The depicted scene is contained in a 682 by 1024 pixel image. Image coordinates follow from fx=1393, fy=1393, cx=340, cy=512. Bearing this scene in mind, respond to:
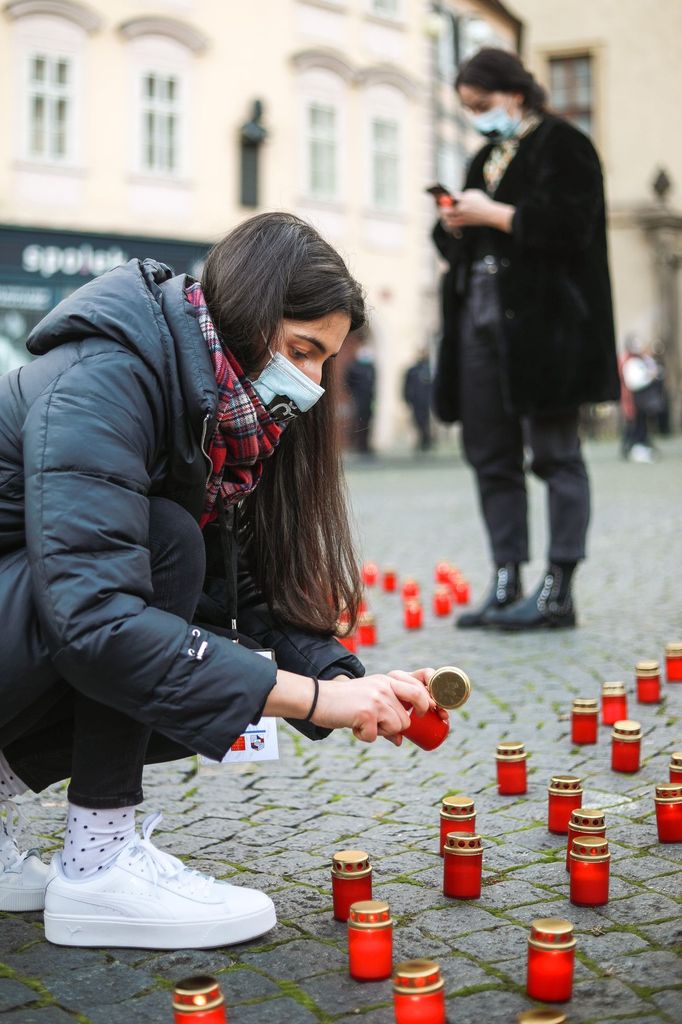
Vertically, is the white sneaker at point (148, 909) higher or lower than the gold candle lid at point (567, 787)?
lower

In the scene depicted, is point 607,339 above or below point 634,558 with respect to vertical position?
above

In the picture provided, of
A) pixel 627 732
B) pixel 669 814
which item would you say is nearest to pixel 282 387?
pixel 669 814

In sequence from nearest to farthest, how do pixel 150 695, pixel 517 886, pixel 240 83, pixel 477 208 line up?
pixel 150 695
pixel 517 886
pixel 477 208
pixel 240 83

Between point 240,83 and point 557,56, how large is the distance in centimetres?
1678

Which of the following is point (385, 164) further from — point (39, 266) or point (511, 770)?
point (511, 770)

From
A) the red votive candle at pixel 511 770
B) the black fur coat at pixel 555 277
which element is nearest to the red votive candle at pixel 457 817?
the red votive candle at pixel 511 770

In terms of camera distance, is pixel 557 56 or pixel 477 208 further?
pixel 557 56

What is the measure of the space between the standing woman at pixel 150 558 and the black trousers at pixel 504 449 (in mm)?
3128

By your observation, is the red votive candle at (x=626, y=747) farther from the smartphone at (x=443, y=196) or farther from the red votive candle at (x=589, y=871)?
the smartphone at (x=443, y=196)

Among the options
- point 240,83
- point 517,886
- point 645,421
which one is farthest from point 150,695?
point 240,83

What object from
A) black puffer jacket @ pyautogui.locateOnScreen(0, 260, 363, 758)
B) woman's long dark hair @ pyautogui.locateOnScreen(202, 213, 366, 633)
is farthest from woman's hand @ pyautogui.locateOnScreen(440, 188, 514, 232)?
black puffer jacket @ pyautogui.locateOnScreen(0, 260, 363, 758)

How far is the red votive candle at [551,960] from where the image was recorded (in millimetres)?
2283

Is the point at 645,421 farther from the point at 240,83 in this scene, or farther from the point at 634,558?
the point at 634,558

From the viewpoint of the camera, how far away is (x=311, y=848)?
331 centimetres
